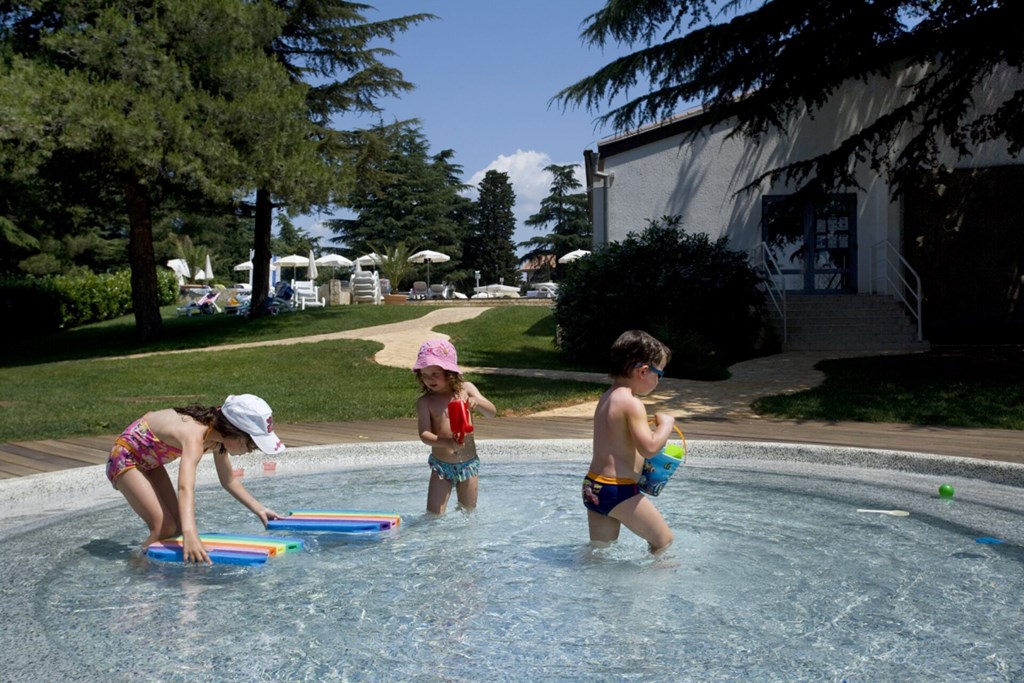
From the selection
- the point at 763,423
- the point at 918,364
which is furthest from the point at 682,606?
the point at 918,364

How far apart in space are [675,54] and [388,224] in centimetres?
4089

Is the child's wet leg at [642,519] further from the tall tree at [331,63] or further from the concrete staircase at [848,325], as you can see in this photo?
the tall tree at [331,63]

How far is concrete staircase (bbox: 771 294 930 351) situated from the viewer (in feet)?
52.1

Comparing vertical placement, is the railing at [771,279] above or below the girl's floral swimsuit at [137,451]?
above

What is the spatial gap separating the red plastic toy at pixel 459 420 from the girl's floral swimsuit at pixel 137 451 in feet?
4.45

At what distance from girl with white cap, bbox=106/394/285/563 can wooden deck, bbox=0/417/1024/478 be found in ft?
6.77

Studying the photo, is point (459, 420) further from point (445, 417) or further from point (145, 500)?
point (145, 500)

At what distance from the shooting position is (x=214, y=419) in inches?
167

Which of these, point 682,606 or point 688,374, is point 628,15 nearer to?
point 688,374

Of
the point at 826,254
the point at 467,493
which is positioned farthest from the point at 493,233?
the point at 467,493

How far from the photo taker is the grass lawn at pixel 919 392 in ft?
29.7

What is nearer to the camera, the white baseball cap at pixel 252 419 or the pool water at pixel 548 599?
the pool water at pixel 548 599

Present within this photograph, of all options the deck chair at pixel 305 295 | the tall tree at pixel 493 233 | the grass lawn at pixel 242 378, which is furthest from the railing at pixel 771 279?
the tall tree at pixel 493 233

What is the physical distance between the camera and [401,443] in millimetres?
7262
